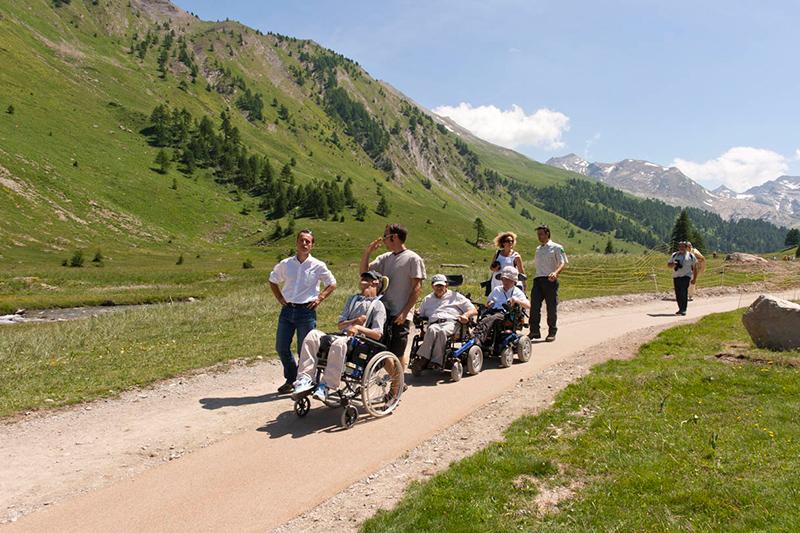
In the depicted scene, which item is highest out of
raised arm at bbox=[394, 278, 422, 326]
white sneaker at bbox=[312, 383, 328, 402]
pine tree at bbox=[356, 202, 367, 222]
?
pine tree at bbox=[356, 202, 367, 222]

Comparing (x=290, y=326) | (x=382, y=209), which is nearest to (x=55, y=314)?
(x=290, y=326)

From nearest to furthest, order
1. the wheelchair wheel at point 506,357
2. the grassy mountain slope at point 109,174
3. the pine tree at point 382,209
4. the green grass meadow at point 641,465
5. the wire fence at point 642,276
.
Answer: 1. the green grass meadow at point 641,465
2. the wheelchair wheel at point 506,357
3. the wire fence at point 642,276
4. the grassy mountain slope at point 109,174
5. the pine tree at point 382,209

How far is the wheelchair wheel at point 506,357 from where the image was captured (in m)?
13.0

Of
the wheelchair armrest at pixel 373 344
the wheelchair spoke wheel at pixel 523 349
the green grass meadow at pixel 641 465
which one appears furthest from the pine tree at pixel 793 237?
the wheelchair armrest at pixel 373 344

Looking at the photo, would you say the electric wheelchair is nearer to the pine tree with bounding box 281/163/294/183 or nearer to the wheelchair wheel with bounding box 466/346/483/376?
the wheelchair wheel with bounding box 466/346/483/376

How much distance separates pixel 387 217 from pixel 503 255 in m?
141

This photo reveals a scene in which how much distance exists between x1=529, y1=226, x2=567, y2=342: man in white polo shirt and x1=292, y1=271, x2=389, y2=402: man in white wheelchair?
7571 millimetres

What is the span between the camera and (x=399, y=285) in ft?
34.3

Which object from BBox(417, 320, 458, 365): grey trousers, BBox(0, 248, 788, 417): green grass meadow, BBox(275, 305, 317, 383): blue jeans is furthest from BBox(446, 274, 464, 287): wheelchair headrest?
BBox(0, 248, 788, 417): green grass meadow

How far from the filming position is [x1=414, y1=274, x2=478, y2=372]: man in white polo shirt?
1160cm

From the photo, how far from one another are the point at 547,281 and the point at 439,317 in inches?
220

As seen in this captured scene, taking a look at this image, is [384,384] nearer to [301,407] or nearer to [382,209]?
[301,407]

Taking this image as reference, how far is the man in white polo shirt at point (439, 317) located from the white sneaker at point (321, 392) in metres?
3.30

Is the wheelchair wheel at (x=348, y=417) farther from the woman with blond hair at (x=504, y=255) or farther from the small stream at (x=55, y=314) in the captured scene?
the small stream at (x=55, y=314)
